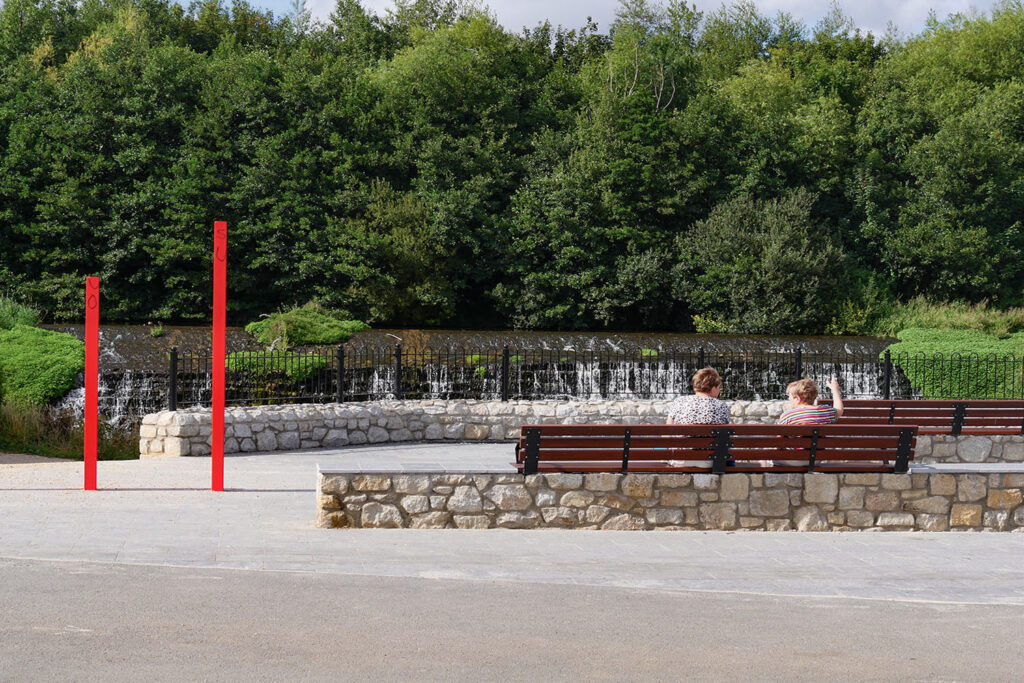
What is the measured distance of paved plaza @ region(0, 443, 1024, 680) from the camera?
6461mm

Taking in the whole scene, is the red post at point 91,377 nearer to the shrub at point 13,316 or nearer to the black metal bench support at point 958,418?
the black metal bench support at point 958,418

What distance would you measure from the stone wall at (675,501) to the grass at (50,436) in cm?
1054

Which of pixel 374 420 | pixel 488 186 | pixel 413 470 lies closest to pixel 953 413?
pixel 374 420

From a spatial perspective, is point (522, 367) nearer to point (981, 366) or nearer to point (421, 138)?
point (981, 366)

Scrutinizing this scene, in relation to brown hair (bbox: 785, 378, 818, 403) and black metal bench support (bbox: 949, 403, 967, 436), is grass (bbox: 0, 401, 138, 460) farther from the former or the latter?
black metal bench support (bbox: 949, 403, 967, 436)

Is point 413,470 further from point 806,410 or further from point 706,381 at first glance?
point 806,410

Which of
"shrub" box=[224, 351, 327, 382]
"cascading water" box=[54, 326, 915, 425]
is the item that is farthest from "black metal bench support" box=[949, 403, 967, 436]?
"shrub" box=[224, 351, 327, 382]

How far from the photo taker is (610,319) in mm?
40906

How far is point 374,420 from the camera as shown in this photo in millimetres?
18328

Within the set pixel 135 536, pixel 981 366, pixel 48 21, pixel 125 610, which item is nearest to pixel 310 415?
pixel 135 536

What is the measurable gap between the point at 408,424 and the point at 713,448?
826 cm

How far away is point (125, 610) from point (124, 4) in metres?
50.5

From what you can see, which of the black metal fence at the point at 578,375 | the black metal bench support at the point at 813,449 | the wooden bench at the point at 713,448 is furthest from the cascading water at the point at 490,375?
the black metal bench support at the point at 813,449

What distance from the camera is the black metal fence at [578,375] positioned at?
71.7 feet
